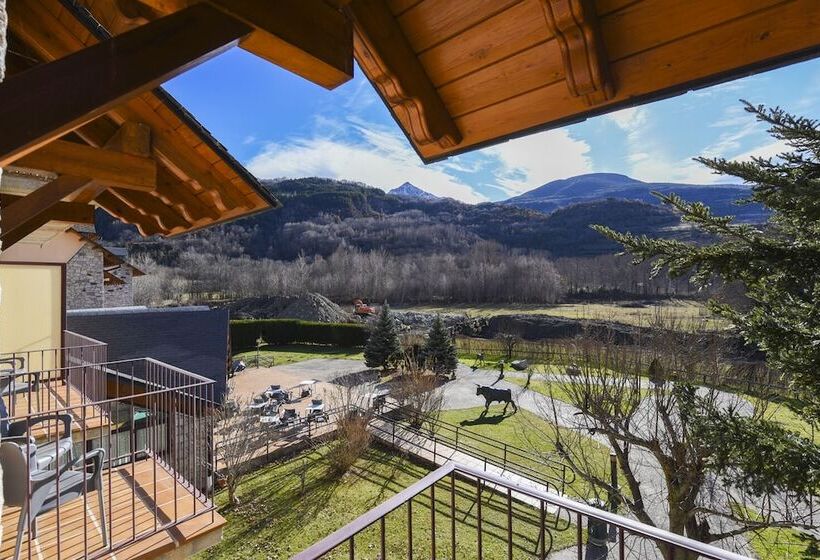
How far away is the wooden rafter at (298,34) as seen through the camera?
116cm

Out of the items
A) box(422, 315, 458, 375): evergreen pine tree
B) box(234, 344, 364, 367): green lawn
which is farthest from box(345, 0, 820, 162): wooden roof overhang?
box(234, 344, 364, 367): green lawn

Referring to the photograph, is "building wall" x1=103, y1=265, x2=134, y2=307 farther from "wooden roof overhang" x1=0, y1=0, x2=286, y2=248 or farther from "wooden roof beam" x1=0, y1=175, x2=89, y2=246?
"wooden roof beam" x1=0, y1=175, x2=89, y2=246

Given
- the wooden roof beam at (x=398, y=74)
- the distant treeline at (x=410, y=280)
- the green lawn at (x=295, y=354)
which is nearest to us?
the wooden roof beam at (x=398, y=74)

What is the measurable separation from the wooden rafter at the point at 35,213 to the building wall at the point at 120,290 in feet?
40.6

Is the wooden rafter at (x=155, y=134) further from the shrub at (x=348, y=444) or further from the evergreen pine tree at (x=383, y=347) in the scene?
the evergreen pine tree at (x=383, y=347)

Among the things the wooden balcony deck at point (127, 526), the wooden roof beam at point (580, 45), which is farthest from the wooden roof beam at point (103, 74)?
the wooden balcony deck at point (127, 526)

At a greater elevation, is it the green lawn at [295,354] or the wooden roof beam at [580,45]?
the wooden roof beam at [580,45]

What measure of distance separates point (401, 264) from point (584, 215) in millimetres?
43490

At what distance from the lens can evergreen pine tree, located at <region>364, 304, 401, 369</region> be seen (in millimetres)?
17266

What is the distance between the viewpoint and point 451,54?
59.5 inches

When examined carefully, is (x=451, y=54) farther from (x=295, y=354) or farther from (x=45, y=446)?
(x=295, y=354)

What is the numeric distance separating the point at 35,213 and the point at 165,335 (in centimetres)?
781

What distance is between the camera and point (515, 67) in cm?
146

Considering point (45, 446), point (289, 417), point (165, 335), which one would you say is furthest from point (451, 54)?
point (289, 417)
